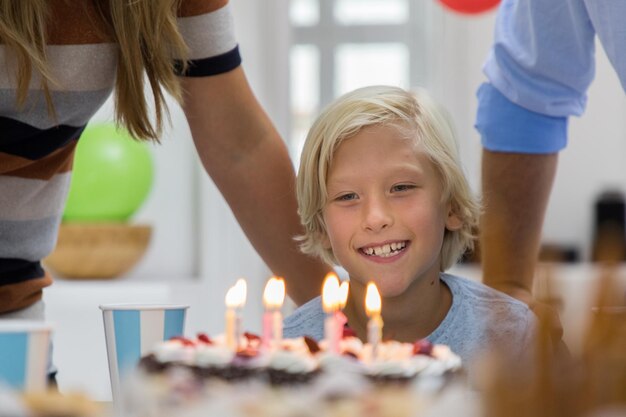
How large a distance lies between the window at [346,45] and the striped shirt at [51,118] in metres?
5.01

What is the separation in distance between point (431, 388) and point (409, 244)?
0.66m

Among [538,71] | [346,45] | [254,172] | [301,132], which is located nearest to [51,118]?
[254,172]

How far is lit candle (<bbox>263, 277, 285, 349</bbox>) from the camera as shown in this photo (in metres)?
0.70

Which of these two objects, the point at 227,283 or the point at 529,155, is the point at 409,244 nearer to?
the point at 529,155

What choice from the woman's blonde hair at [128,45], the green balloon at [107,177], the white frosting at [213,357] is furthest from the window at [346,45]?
the white frosting at [213,357]

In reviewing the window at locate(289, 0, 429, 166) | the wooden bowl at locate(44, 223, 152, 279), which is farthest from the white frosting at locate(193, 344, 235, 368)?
the window at locate(289, 0, 429, 166)

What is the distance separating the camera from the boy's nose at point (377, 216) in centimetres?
119

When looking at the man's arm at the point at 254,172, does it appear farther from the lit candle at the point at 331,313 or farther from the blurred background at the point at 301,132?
the blurred background at the point at 301,132

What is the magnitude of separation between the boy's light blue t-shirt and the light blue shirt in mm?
258

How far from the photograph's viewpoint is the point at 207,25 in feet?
3.95

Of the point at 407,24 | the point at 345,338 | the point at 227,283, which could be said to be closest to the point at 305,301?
the point at 345,338

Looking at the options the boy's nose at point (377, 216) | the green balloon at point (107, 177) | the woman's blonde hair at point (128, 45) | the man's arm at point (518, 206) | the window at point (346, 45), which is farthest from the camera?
the window at point (346, 45)

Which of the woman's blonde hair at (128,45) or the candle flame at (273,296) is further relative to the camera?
the woman's blonde hair at (128,45)

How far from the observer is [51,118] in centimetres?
111
